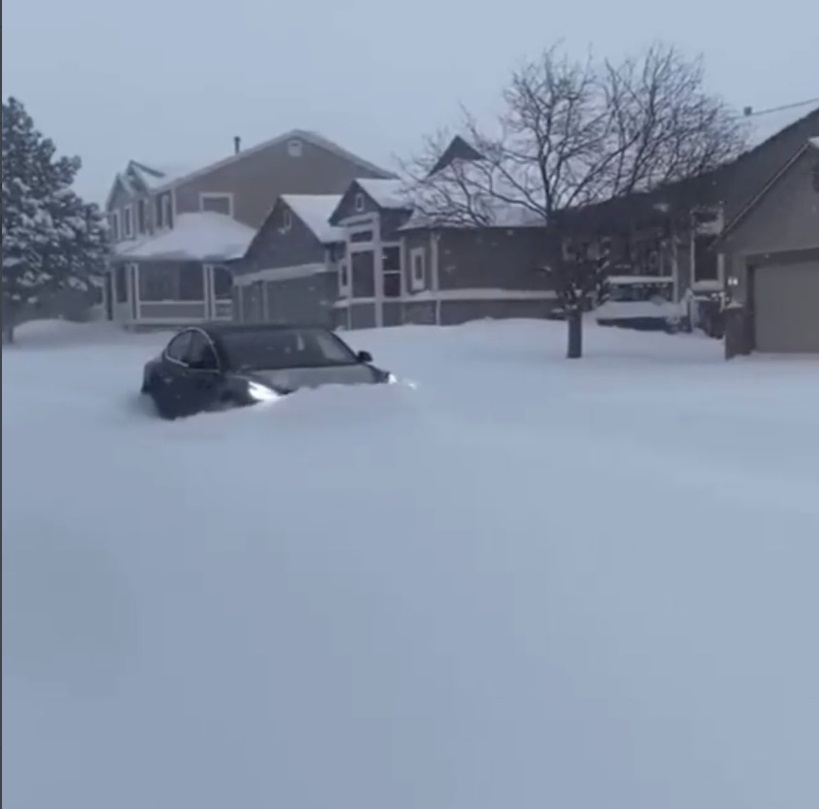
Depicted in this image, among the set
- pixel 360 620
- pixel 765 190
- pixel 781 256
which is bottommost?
pixel 360 620

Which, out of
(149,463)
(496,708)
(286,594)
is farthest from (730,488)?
(149,463)

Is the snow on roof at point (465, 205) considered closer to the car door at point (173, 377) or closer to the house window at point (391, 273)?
the house window at point (391, 273)

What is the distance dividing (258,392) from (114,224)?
1.16 metres

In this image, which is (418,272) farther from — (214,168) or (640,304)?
(214,168)

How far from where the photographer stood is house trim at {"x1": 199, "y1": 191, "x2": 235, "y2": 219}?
374cm

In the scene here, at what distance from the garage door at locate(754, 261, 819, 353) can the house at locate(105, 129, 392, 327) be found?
11058mm

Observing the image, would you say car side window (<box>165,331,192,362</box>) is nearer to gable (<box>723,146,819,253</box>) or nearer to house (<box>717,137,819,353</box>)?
house (<box>717,137,819,353</box>)

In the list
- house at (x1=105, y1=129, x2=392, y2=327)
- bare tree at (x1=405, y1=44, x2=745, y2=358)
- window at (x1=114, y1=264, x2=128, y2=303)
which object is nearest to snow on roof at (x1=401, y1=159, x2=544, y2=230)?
bare tree at (x1=405, y1=44, x2=745, y2=358)

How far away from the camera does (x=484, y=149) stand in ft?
41.8

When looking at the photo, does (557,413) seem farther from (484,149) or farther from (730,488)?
(484,149)

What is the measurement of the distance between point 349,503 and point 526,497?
126 centimetres

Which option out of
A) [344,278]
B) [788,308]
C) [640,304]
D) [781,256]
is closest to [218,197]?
[344,278]

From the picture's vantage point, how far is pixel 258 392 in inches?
142

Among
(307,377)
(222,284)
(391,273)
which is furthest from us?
(391,273)
